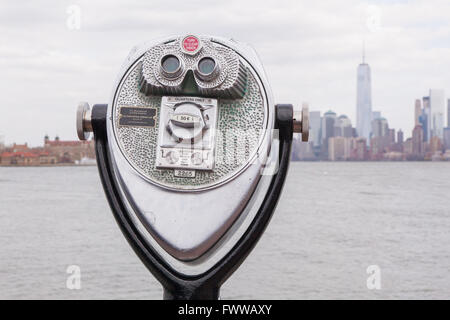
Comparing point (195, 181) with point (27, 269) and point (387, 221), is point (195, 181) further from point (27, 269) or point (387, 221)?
point (387, 221)

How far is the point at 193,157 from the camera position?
1.65 meters

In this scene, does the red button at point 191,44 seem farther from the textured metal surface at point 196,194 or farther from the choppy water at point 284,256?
the choppy water at point 284,256

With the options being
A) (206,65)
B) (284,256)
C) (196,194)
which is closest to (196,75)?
(206,65)

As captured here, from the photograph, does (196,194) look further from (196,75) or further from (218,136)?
(196,75)

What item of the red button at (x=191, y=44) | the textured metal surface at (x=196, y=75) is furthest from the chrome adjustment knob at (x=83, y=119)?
the red button at (x=191, y=44)

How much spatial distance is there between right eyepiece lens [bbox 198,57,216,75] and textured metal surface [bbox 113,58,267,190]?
0.08 m

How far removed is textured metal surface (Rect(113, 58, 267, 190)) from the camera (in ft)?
5.44

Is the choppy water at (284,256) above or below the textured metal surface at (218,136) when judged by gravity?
below

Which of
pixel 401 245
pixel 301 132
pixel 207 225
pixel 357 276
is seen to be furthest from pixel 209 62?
pixel 401 245

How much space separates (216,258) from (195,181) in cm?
25

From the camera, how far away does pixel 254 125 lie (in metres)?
1.70

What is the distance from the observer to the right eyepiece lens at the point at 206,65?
1723 mm

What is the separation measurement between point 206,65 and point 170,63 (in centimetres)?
9

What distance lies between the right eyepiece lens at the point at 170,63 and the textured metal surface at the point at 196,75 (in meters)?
0.01
